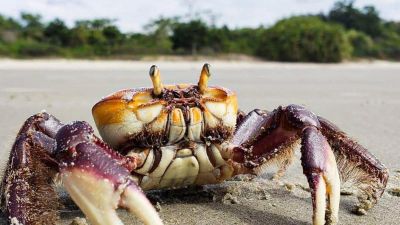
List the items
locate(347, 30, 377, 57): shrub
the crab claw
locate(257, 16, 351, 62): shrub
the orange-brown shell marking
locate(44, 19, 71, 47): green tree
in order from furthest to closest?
locate(347, 30, 377, 57): shrub
locate(44, 19, 71, 47): green tree
locate(257, 16, 351, 62): shrub
the orange-brown shell marking
the crab claw

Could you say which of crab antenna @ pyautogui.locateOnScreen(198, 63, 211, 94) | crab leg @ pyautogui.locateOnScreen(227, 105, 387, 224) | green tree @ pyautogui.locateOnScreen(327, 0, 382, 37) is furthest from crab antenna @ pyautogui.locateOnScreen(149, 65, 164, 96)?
green tree @ pyautogui.locateOnScreen(327, 0, 382, 37)

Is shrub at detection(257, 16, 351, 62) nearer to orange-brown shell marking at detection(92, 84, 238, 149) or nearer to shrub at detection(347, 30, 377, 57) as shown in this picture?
shrub at detection(347, 30, 377, 57)

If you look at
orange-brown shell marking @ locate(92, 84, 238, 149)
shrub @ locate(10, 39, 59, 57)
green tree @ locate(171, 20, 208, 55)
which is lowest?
shrub @ locate(10, 39, 59, 57)

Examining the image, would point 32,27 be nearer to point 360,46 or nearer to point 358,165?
point 360,46

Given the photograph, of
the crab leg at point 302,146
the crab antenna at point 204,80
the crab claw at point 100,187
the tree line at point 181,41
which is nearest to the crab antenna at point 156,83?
the crab antenna at point 204,80

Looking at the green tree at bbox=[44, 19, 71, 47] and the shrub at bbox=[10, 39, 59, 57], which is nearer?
the shrub at bbox=[10, 39, 59, 57]

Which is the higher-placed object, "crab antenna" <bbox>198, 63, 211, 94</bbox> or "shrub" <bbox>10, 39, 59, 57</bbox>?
"crab antenna" <bbox>198, 63, 211, 94</bbox>
